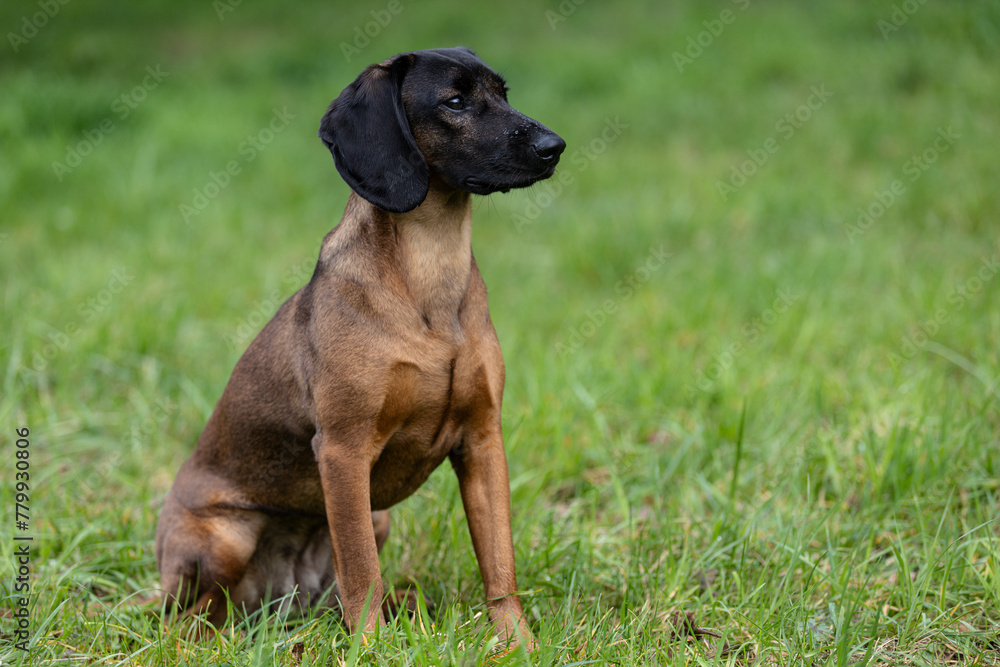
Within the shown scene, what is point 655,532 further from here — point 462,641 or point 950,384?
point 950,384

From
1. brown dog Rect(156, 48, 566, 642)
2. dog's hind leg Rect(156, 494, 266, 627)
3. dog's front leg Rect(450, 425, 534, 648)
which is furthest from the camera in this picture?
dog's hind leg Rect(156, 494, 266, 627)

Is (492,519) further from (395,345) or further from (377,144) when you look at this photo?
(377,144)

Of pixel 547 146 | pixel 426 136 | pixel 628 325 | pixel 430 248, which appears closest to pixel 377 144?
pixel 426 136

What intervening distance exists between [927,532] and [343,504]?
195 cm

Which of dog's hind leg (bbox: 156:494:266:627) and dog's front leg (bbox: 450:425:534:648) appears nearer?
dog's front leg (bbox: 450:425:534:648)

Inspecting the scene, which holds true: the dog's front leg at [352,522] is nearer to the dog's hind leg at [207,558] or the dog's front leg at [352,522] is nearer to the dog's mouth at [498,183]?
the dog's hind leg at [207,558]

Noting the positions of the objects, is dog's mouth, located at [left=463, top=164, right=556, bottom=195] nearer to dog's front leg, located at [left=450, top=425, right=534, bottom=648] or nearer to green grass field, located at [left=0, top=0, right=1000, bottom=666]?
dog's front leg, located at [left=450, top=425, right=534, bottom=648]

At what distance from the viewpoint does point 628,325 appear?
500 centimetres

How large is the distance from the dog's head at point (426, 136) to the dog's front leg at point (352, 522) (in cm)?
66

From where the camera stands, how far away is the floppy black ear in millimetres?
2270

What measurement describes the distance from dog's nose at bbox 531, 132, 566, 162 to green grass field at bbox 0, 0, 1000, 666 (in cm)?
121

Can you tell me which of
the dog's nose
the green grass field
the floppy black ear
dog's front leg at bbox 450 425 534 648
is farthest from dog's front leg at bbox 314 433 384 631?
the dog's nose

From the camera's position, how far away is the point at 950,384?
393 centimetres

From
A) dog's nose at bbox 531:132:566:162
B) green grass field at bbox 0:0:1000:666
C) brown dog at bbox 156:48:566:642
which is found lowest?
green grass field at bbox 0:0:1000:666
